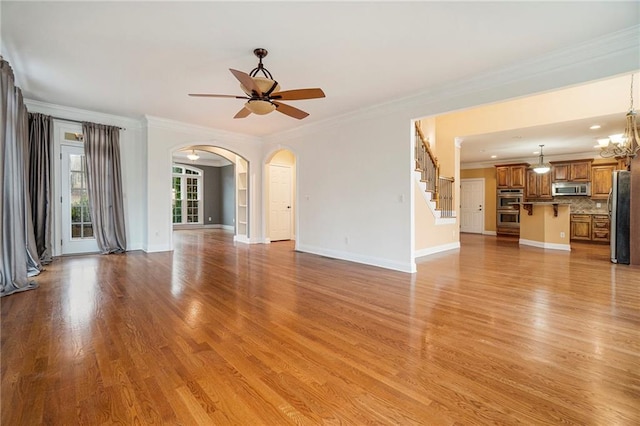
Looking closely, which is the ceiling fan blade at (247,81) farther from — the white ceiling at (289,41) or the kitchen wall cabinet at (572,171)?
the kitchen wall cabinet at (572,171)

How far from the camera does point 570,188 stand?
8.88 m

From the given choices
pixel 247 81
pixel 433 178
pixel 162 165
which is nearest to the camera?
pixel 247 81

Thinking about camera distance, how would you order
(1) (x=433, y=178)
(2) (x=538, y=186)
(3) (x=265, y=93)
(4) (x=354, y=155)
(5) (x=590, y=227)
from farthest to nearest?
(2) (x=538, y=186), (5) (x=590, y=227), (1) (x=433, y=178), (4) (x=354, y=155), (3) (x=265, y=93)

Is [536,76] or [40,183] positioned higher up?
[536,76]

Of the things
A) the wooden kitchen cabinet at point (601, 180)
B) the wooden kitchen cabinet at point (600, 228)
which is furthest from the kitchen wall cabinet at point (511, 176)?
the wooden kitchen cabinet at point (600, 228)

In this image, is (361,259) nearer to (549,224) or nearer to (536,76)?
(536,76)

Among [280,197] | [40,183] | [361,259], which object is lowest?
[361,259]

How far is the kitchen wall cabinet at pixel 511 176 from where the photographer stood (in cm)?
979

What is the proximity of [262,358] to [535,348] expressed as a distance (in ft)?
6.84

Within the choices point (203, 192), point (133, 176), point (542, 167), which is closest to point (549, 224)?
point (542, 167)

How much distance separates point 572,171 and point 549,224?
3065mm

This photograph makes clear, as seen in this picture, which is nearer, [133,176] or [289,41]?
[289,41]

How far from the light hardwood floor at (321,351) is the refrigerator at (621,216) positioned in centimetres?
142

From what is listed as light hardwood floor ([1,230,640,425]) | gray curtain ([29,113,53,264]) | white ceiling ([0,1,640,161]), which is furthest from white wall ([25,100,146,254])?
light hardwood floor ([1,230,640,425])
